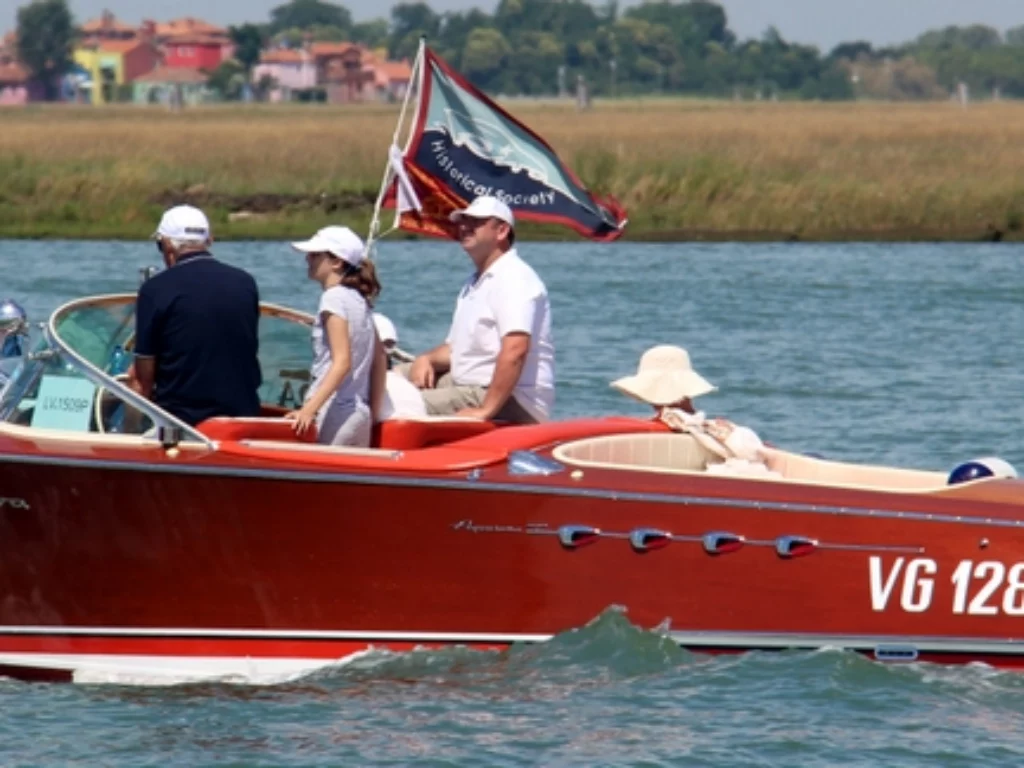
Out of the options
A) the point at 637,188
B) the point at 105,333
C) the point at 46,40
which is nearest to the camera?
the point at 105,333

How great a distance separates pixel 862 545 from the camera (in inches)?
334

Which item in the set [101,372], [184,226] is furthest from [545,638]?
[184,226]

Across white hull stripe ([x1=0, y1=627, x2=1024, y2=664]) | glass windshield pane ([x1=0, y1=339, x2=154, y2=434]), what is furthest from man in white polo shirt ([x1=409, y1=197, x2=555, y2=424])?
glass windshield pane ([x1=0, y1=339, x2=154, y2=434])

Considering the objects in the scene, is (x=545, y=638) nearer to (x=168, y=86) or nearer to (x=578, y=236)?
(x=578, y=236)

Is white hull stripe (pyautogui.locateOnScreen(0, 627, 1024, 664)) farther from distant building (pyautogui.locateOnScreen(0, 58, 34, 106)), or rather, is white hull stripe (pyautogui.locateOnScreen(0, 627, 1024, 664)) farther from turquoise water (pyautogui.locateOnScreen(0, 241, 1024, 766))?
distant building (pyautogui.locateOnScreen(0, 58, 34, 106))

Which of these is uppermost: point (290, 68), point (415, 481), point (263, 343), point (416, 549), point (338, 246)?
point (338, 246)

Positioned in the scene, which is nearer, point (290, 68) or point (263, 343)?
point (263, 343)

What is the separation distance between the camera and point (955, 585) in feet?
28.1

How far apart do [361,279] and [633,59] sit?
158359 millimetres

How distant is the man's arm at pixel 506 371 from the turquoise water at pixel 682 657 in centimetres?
90

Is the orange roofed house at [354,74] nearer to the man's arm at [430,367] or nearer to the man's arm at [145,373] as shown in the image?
the man's arm at [430,367]

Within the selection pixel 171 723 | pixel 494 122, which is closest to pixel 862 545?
pixel 171 723

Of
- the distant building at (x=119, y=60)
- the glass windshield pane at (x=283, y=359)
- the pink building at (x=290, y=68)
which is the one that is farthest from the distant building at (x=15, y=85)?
the glass windshield pane at (x=283, y=359)

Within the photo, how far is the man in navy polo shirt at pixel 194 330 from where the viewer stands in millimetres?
8492
